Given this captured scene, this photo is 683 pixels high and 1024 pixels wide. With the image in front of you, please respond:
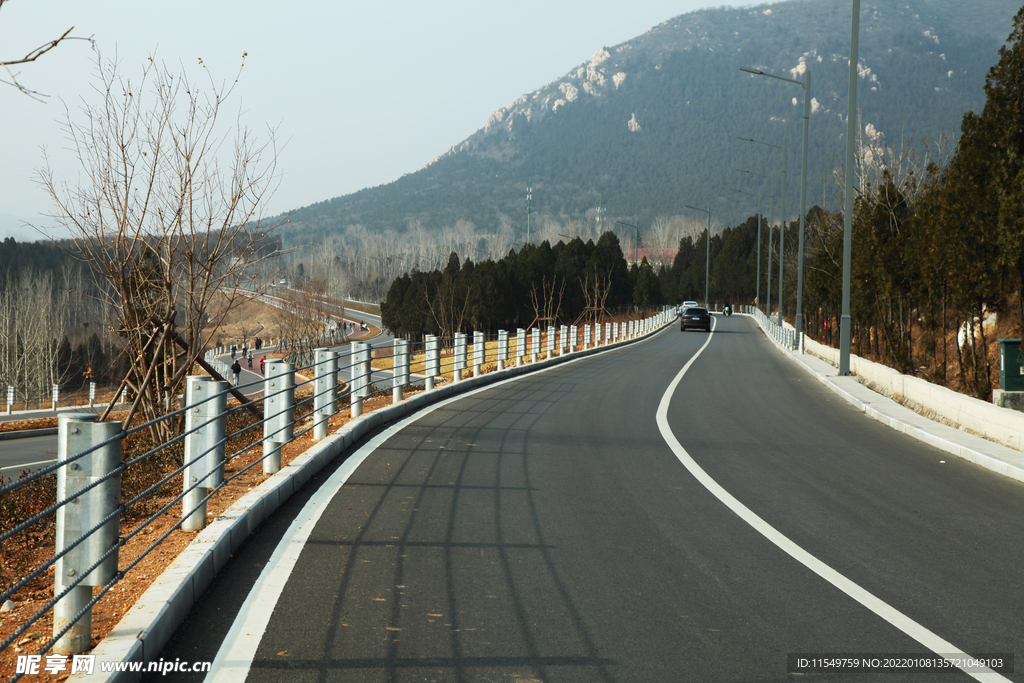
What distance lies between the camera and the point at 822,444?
39.7 ft

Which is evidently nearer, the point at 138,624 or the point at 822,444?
the point at 138,624

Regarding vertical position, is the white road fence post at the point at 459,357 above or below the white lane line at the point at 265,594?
above

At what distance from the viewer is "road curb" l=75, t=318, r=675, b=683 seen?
4.10m

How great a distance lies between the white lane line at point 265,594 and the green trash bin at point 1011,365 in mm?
12727

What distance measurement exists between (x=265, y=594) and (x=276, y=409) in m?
3.98

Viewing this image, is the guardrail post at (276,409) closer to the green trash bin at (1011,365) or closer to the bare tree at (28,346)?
the green trash bin at (1011,365)

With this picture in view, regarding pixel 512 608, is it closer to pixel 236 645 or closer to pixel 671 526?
pixel 236 645

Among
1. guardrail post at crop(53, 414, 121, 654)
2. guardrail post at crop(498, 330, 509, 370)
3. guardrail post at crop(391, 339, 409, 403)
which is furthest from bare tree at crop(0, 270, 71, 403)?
guardrail post at crop(53, 414, 121, 654)

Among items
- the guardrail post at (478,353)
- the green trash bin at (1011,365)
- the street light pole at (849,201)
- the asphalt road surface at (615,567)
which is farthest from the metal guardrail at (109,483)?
the street light pole at (849,201)

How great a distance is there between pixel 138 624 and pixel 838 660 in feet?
11.4

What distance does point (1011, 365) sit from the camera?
16.3m

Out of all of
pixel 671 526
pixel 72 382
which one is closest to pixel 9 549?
pixel 671 526

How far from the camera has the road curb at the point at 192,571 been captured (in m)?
4.10

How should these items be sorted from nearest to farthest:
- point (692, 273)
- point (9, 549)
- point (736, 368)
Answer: point (9, 549) → point (736, 368) → point (692, 273)
